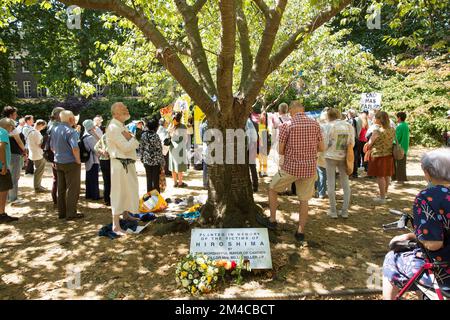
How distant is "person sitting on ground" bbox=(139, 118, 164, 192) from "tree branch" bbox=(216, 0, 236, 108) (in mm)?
2810

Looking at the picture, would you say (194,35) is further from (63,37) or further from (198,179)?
(63,37)

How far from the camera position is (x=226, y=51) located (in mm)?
4867

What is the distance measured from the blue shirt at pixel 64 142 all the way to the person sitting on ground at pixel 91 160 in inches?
27.2

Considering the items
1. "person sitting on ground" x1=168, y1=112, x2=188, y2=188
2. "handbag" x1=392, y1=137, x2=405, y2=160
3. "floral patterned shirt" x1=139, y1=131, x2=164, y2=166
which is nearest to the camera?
"handbag" x1=392, y1=137, x2=405, y2=160

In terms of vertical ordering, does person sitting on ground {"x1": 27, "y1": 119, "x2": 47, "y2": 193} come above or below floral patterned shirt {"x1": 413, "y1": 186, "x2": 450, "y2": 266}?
above

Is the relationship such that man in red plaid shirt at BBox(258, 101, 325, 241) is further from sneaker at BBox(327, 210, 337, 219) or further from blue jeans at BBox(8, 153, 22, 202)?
blue jeans at BBox(8, 153, 22, 202)

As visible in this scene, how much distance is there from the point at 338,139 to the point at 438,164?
12.9 feet

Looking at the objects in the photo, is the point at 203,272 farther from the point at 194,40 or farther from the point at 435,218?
the point at 194,40

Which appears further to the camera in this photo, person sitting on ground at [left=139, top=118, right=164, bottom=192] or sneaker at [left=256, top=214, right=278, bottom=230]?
person sitting on ground at [left=139, top=118, right=164, bottom=192]

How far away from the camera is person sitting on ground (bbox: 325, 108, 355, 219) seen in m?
→ 6.52

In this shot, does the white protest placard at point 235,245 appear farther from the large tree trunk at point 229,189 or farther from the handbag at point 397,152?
the handbag at point 397,152

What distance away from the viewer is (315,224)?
632 cm

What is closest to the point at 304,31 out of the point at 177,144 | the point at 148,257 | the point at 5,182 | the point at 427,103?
the point at 148,257

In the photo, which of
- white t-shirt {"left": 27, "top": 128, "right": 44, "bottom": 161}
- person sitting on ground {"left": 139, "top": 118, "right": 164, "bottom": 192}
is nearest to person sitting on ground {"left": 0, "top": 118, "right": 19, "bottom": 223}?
white t-shirt {"left": 27, "top": 128, "right": 44, "bottom": 161}
